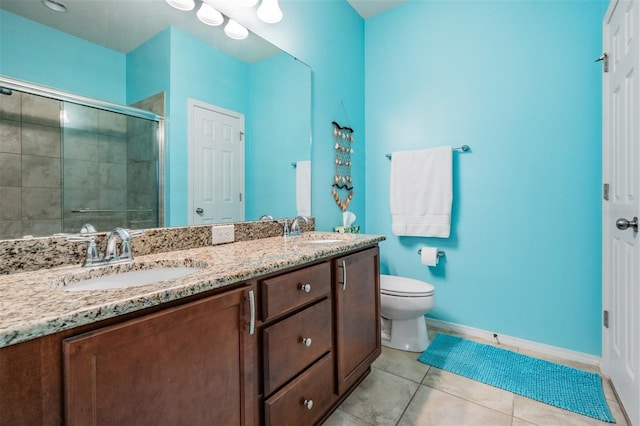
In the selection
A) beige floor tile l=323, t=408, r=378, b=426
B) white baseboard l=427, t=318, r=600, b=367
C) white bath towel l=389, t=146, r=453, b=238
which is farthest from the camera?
white bath towel l=389, t=146, r=453, b=238

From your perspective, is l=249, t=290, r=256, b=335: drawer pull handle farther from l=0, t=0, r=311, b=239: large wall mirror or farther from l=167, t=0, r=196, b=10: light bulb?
l=167, t=0, r=196, b=10: light bulb

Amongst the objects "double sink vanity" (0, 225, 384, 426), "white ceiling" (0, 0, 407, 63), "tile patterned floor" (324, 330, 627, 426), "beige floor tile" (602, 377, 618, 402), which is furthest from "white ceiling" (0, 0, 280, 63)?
"beige floor tile" (602, 377, 618, 402)

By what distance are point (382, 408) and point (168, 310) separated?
1234 millimetres

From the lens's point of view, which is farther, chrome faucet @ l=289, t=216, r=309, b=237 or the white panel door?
chrome faucet @ l=289, t=216, r=309, b=237

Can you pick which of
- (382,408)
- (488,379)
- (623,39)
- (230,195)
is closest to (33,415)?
(230,195)

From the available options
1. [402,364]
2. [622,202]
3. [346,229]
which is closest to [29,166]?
[346,229]

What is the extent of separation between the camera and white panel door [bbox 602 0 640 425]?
1.26m

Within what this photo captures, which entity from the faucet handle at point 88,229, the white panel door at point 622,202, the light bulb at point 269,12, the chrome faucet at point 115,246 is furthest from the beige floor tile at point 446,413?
the light bulb at point 269,12

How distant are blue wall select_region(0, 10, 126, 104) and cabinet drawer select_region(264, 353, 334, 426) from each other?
1.21 m

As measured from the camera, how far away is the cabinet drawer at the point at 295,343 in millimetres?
978

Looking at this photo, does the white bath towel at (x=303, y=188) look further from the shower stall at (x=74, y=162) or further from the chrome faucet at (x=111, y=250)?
the chrome faucet at (x=111, y=250)

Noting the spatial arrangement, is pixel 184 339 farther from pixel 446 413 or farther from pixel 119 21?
pixel 446 413

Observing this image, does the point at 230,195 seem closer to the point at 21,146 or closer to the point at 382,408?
the point at 21,146

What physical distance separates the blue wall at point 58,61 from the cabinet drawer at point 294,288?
2.91 ft
